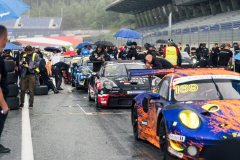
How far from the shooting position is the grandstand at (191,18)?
→ 25428 millimetres

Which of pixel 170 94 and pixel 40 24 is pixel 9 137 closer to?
pixel 170 94

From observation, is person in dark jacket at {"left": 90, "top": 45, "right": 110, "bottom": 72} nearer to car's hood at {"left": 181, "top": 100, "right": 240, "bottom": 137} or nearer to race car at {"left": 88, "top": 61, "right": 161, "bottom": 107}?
race car at {"left": 88, "top": 61, "right": 161, "bottom": 107}

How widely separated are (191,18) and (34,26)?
7998 centimetres

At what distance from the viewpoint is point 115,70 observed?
450 inches

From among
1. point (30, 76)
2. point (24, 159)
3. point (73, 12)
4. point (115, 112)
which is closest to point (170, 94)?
point (24, 159)

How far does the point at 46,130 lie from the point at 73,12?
191 metres

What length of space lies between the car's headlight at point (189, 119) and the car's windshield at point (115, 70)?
673 centimetres

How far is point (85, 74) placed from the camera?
1525cm

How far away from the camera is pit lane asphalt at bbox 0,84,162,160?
5570 mm

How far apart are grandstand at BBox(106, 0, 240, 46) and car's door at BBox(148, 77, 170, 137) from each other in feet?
61.4

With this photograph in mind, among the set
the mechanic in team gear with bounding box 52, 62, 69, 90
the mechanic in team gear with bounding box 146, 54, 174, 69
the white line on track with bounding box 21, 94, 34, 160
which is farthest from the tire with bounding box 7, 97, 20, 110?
the mechanic in team gear with bounding box 52, 62, 69, 90

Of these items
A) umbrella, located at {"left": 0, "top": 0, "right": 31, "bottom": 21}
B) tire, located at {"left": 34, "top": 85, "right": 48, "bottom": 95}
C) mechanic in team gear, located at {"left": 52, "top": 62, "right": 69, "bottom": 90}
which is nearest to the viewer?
umbrella, located at {"left": 0, "top": 0, "right": 31, "bottom": 21}

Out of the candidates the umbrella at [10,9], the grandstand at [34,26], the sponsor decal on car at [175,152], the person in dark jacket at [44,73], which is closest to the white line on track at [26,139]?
Result: the sponsor decal on car at [175,152]

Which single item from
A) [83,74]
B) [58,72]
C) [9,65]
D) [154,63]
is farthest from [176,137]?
[58,72]
